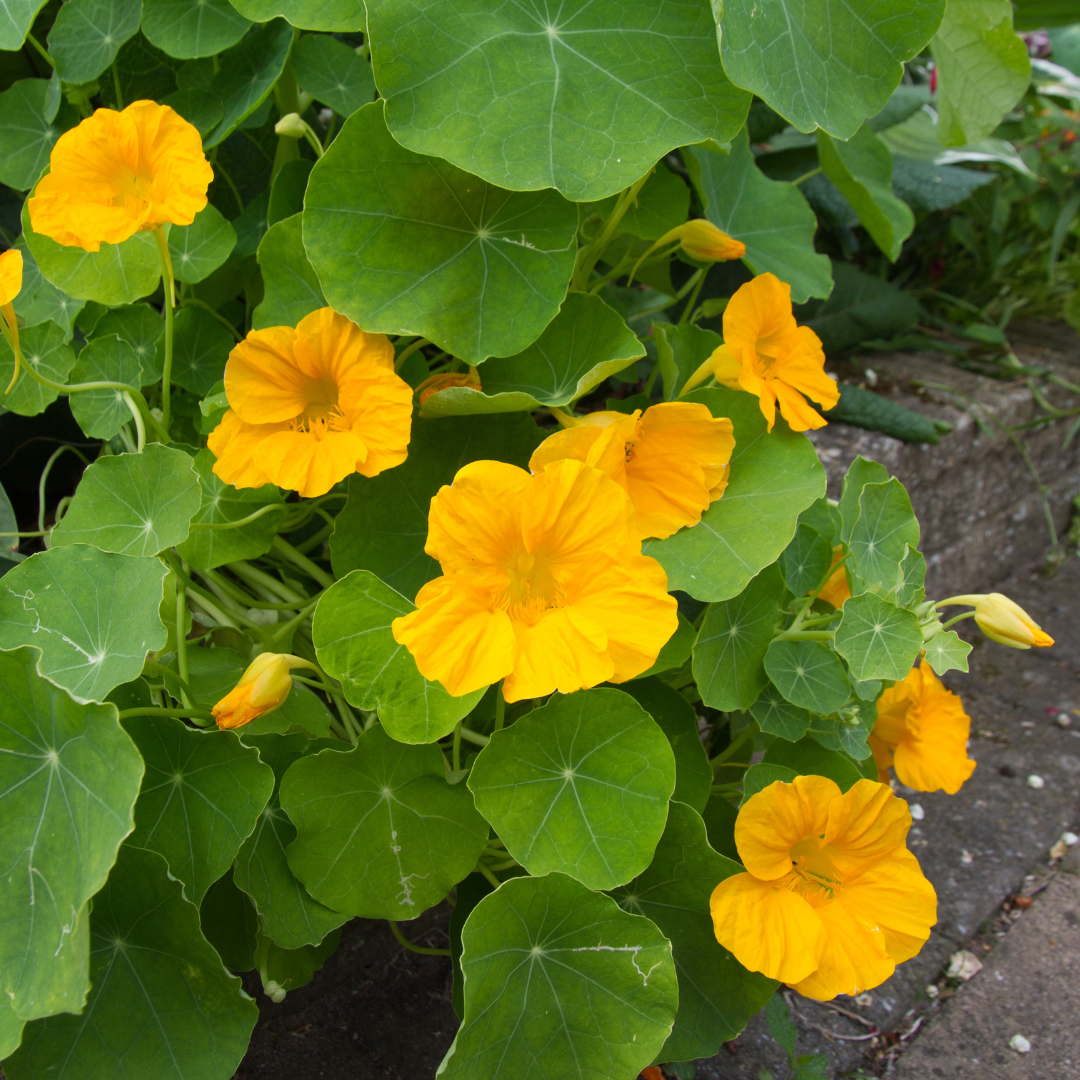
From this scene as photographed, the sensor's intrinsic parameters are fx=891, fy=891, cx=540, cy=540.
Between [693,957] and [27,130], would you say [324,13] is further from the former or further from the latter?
[693,957]

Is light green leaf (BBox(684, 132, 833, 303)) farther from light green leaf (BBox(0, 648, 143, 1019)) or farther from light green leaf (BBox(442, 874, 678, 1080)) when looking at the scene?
light green leaf (BBox(0, 648, 143, 1019))

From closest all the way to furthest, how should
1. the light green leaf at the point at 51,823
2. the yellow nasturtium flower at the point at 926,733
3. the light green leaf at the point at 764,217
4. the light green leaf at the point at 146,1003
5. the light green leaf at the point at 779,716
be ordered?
1. the light green leaf at the point at 51,823
2. the light green leaf at the point at 146,1003
3. the light green leaf at the point at 779,716
4. the yellow nasturtium flower at the point at 926,733
5. the light green leaf at the point at 764,217

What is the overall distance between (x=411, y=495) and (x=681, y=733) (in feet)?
1.23

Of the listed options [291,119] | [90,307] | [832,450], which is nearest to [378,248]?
[291,119]

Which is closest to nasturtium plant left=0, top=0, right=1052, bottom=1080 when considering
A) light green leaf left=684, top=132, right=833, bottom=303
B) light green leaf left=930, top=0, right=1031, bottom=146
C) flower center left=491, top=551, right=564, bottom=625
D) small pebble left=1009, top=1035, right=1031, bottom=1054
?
flower center left=491, top=551, right=564, bottom=625

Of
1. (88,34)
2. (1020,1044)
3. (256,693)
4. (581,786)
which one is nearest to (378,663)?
(256,693)

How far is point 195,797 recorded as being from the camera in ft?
2.52

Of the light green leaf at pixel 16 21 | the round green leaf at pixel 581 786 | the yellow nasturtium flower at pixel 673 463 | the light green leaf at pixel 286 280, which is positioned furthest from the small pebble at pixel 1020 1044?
the light green leaf at pixel 16 21

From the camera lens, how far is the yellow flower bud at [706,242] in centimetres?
92

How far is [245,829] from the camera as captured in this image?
29.3 inches

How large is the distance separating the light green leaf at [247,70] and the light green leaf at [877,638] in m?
0.82

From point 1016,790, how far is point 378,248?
1.57 meters

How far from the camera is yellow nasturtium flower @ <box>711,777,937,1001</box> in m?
0.78

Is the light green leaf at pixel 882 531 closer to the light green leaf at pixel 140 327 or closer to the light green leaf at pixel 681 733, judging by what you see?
the light green leaf at pixel 681 733
